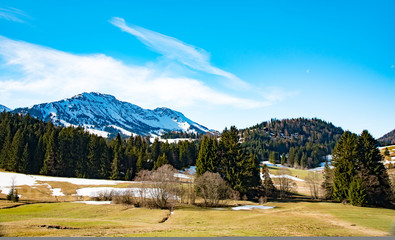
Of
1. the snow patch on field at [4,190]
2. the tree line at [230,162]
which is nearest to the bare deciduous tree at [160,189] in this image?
the tree line at [230,162]

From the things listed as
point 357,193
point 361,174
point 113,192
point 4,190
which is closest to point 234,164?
point 357,193

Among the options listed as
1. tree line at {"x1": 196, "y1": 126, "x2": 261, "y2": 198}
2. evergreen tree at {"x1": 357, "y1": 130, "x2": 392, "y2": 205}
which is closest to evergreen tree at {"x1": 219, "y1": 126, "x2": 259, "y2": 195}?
tree line at {"x1": 196, "y1": 126, "x2": 261, "y2": 198}

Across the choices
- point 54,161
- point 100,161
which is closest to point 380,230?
point 100,161

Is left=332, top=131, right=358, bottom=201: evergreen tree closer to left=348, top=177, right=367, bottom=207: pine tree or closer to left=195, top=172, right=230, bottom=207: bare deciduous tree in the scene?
left=348, top=177, right=367, bottom=207: pine tree

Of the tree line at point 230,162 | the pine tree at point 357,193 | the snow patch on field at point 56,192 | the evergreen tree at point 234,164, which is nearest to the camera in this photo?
the pine tree at point 357,193

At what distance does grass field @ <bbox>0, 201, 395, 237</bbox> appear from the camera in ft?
67.7

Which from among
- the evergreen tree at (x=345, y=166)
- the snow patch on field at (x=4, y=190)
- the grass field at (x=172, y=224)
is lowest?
the grass field at (x=172, y=224)

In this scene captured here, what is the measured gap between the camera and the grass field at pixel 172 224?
20.6 meters

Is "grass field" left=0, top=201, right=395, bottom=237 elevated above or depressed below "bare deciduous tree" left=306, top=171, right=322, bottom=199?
below

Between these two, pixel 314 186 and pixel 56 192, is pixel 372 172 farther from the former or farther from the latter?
pixel 56 192

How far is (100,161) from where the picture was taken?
310ft

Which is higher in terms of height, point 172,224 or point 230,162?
point 230,162

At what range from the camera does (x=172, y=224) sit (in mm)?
29312

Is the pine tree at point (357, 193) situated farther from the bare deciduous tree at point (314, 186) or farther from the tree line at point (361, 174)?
the bare deciduous tree at point (314, 186)
